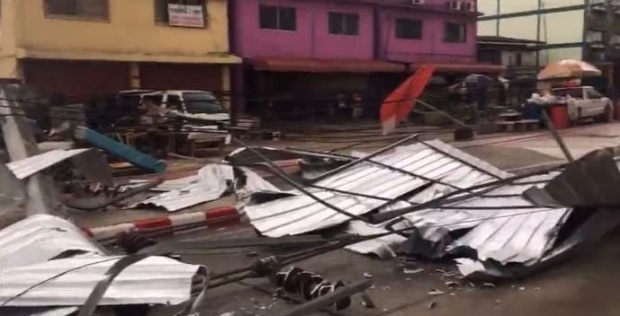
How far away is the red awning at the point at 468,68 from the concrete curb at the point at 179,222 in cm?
2288

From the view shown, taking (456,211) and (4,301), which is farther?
(456,211)

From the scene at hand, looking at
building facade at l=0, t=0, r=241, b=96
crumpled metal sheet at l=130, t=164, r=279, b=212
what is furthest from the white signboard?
crumpled metal sheet at l=130, t=164, r=279, b=212

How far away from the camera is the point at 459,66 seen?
33469 mm

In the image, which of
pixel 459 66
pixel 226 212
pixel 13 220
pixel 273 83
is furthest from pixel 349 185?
pixel 459 66

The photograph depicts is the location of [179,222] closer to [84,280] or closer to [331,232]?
[331,232]

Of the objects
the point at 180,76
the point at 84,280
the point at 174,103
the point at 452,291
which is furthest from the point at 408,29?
the point at 84,280

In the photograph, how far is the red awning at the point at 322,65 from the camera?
87.4 feet

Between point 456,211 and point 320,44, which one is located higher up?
point 320,44

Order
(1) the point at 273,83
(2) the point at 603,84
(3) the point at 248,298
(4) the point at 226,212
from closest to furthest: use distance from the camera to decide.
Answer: (3) the point at 248,298 → (4) the point at 226,212 → (1) the point at 273,83 → (2) the point at 603,84

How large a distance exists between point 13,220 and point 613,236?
6.34m

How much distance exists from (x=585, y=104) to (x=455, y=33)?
8.35m

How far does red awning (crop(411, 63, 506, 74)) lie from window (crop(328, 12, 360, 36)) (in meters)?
3.27

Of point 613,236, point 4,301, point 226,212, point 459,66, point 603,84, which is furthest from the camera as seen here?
point 603,84

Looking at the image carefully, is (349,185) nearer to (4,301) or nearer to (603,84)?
(4,301)
